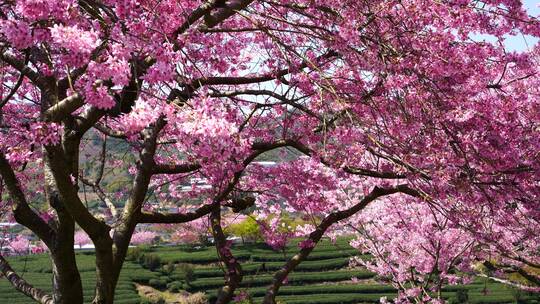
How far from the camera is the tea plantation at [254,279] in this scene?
83.5 ft

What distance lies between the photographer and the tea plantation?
25453 mm

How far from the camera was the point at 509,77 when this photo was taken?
869 cm

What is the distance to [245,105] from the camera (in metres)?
7.91

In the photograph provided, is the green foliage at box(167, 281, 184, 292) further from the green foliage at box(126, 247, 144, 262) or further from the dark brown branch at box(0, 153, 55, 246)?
the dark brown branch at box(0, 153, 55, 246)

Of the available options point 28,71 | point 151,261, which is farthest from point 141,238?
point 28,71

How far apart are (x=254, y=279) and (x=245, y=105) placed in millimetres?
17461

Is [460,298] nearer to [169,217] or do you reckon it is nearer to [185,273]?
[185,273]

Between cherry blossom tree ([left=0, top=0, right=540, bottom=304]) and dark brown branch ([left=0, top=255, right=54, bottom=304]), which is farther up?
cherry blossom tree ([left=0, top=0, right=540, bottom=304])

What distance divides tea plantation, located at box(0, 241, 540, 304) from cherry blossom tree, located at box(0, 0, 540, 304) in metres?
16.2

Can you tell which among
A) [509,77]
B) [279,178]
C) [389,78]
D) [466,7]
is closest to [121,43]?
[389,78]

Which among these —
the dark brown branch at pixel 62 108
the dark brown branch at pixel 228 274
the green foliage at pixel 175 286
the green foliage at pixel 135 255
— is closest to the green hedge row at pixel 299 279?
the green foliage at pixel 175 286

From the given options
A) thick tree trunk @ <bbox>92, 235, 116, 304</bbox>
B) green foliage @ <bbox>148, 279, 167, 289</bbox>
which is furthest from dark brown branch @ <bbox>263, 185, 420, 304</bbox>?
green foliage @ <bbox>148, 279, 167, 289</bbox>

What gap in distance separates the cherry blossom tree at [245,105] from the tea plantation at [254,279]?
53.1ft

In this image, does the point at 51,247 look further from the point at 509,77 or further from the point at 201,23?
the point at 509,77
